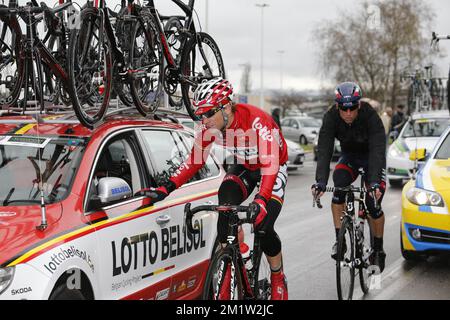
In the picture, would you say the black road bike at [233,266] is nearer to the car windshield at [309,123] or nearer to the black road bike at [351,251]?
Answer: the black road bike at [351,251]

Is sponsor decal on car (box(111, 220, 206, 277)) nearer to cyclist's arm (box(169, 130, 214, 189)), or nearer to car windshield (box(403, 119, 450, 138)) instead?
cyclist's arm (box(169, 130, 214, 189))

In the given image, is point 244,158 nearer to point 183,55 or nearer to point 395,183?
point 183,55

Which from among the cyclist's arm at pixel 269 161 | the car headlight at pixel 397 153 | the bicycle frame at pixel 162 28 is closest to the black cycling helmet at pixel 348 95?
the cyclist's arm at pixel 269 161

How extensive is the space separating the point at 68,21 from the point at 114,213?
A: 1961mm

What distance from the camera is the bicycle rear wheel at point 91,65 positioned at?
5.25m

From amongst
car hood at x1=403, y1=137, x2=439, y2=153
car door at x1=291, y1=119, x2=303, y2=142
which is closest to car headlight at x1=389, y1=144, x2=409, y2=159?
car hood at x1=403, y1=137, x2=439, y2=153

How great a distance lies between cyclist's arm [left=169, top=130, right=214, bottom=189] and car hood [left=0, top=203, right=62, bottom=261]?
1.23m

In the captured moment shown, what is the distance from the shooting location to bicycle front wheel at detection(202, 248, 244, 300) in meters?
4.55

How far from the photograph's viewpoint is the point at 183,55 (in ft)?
24.4

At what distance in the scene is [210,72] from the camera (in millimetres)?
7742

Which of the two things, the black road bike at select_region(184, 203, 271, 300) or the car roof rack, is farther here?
the car roof rack

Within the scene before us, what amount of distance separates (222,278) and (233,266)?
0.16m

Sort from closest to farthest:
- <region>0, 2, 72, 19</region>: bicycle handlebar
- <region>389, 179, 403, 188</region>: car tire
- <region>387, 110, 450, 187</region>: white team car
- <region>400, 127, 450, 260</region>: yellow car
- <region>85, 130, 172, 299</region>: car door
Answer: <region>85, 130, 172, 299</region>: car door < <region>0, 2, 72, 19</region>: bicycle handlebar < <region>400, 127, 450, 260</region>: yellow car < <region>387, 110, 450, 187</region>: white team car < <region>389, 179, 403, 188</region>: car tire
